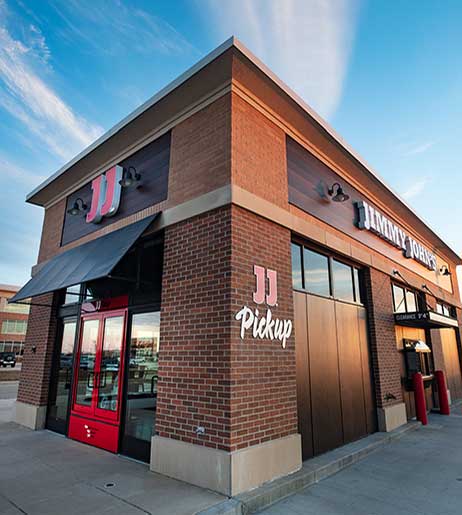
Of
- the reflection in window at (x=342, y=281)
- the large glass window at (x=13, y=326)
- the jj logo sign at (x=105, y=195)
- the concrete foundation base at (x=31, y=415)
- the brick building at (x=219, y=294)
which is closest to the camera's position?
Result: the brick building at (x=219, y=294)

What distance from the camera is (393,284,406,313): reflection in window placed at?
10414mm

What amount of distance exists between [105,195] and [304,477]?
21.6 ft

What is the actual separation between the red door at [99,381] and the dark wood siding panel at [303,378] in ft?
10.5

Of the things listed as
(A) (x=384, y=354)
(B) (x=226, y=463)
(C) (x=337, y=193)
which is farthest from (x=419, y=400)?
(B) (x=226, y=463)

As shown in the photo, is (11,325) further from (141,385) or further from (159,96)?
(159,96)

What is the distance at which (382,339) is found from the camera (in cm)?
871

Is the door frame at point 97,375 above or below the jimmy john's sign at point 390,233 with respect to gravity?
below

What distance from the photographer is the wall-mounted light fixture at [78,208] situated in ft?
26.4

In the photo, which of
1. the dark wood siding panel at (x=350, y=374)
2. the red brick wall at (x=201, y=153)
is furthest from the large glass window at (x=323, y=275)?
the red brick wall at (x=201, y=153)

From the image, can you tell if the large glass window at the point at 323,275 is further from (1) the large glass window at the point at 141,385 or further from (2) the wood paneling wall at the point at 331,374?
(1) the large glass window at the point at 141,385

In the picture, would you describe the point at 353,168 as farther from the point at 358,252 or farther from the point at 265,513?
the point at 265,513

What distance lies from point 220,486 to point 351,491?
6.22 feet

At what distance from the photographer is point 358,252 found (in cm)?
835

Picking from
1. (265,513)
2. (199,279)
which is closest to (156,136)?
(199,279)
